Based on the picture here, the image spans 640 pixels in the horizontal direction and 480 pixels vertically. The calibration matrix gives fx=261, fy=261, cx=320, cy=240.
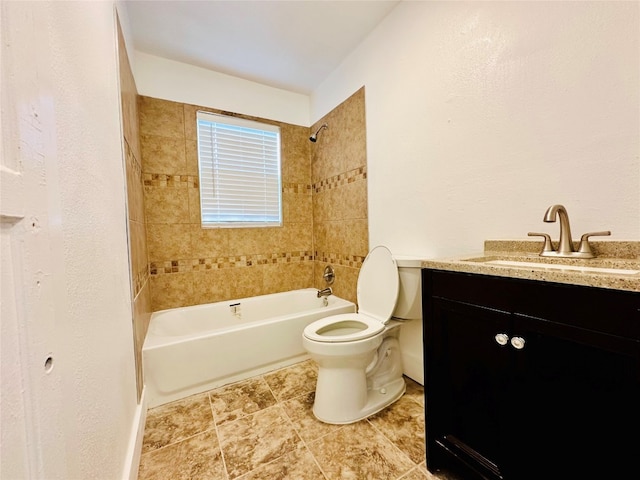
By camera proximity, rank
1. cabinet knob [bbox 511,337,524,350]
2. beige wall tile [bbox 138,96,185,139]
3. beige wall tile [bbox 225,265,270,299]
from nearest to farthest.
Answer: cabinet knob [bbox 511,337,524,350], beige wall tile [bbox 138,96,185,139], beige wall tile [bbox 225,265,270,299]

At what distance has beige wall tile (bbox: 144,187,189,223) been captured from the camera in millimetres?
2066

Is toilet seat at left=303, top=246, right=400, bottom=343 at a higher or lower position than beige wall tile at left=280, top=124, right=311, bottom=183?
lower

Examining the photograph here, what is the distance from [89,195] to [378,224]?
5.29 feet

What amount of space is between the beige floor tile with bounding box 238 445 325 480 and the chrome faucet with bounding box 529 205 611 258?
1287mm

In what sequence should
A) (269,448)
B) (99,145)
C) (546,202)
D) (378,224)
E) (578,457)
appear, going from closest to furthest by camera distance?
(578,457)
(99,145)
(546,202)
(269,448)
(378,224)

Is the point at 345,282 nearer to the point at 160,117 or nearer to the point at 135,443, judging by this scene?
the point at 135,443

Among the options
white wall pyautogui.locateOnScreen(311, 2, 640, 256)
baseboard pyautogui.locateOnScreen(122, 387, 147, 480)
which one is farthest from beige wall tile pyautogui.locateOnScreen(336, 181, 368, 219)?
baseboard pyautogui.locateOnScreen(122, 387, 147, 480)

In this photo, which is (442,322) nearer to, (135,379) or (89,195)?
(89,195)

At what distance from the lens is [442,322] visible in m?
1.00

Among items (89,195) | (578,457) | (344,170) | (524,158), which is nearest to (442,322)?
(578,457)

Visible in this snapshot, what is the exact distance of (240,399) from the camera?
62.7 inches

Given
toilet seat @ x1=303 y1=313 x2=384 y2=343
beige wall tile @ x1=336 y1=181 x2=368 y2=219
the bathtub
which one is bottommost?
the bathtub

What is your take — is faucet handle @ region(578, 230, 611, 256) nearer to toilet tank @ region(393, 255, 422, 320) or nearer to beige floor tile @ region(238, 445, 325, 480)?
toilet tank @ region(393, 255, 422, 320)

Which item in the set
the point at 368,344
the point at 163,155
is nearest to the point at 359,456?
the point at 368,344
